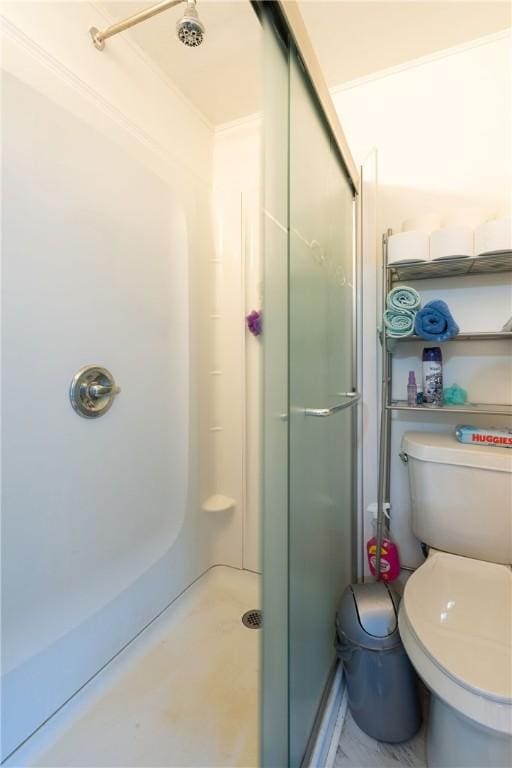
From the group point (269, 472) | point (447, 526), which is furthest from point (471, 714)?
point (269, 472)

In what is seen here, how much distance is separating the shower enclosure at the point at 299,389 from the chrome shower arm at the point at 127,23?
522 mm

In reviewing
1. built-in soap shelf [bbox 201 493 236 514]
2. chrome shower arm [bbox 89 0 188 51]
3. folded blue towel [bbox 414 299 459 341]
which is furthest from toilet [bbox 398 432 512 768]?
chrome shower arm [bbox 89 0 188 51]

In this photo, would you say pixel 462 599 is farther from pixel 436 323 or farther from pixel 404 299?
pixel 404 299

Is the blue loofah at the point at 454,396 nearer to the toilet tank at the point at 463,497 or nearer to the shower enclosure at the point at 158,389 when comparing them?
the toilet tank at the point at 463,497

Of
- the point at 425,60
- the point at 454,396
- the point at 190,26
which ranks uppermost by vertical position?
the point at 425,60

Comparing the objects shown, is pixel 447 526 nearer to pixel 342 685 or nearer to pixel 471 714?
pixel 471 714

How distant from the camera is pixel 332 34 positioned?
1194 millimetres

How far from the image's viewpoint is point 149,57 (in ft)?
4.25

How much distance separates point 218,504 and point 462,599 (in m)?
1.05

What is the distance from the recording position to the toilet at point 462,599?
691 millimetres

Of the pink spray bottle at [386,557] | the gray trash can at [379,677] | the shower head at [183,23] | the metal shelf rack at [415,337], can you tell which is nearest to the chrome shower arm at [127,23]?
the shower head at [183,23]

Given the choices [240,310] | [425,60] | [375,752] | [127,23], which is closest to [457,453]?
[375,752]

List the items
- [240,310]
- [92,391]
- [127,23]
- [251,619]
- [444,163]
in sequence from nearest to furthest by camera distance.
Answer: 1. [127,23]
2. [92,391]
3. [444,163]
4. [251,619]
5. [240,310]

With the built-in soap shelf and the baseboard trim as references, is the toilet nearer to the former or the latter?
the baseboard trim
